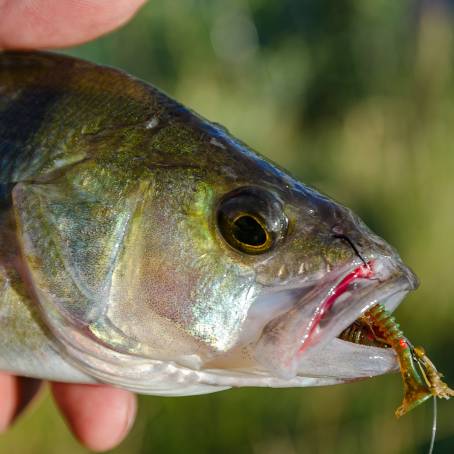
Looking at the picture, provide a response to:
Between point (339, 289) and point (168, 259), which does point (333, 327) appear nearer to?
point (339, 289)

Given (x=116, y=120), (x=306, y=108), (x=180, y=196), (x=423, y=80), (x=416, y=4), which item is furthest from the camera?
(x=416, y=4)

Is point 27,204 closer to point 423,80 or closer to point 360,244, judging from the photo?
point 360,244

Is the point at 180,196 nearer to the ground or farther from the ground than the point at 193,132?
nearer to the ground

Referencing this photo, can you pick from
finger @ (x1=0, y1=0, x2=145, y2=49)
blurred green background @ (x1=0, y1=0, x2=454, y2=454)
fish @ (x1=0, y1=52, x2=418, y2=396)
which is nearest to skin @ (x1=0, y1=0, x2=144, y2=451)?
finger @ (x1=0, y1=0, x2=145, y2=49)

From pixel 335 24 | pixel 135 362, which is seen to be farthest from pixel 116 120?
pixel 335 24

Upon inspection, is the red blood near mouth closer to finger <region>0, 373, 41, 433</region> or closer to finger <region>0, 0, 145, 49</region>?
finger <region>0, 0, 145, 49</region>

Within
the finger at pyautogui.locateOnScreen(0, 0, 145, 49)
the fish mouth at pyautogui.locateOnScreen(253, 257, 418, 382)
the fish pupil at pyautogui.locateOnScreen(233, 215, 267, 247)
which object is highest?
the finger at pyautogui.locateOnScreen(0, 0, 145, 49)
